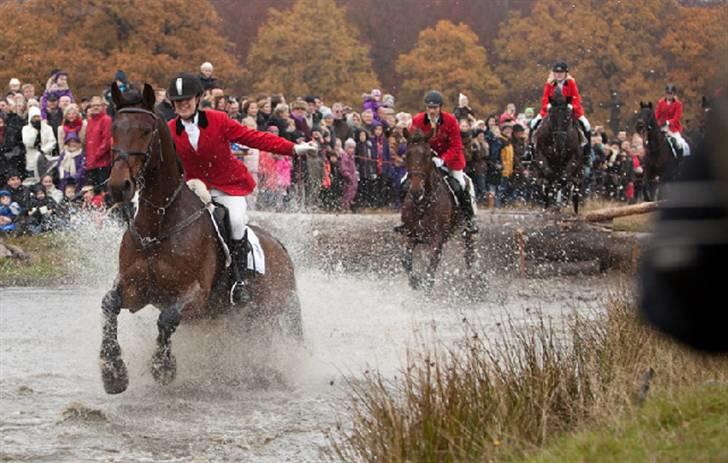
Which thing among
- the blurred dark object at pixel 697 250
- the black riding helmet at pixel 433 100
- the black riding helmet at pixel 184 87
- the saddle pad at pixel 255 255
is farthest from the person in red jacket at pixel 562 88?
the blurred dark object at pixel 697 250

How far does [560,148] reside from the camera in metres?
23.9

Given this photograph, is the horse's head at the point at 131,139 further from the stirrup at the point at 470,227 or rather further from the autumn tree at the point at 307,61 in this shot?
the autumn tree at the point at 307,61

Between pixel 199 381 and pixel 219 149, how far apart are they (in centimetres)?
189

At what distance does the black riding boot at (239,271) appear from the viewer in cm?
1084

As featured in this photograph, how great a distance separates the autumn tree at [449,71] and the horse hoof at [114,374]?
46.6 m

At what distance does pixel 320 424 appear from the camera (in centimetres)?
948

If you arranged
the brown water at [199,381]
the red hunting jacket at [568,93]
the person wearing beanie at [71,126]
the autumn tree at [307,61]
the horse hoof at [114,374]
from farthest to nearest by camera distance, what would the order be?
the autumn tree at [307,61]
the red hunting jacket at [568,93]
the person wearing beanie at [71,126]
the horse hoof at [114,374]
the brown water at [199,381]

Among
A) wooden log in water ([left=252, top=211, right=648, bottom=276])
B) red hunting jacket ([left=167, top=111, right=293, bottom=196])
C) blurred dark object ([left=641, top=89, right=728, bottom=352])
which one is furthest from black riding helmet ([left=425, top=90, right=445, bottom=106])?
blurred dark object ([left=641, top=89, right=728, bottom=352])

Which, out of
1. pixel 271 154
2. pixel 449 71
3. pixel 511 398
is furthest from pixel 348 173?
pixel 449 71

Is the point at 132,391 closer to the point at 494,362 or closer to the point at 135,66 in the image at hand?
the point at 494,362

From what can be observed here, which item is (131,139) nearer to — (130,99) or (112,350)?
(130,99)

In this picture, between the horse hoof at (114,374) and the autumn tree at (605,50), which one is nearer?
the horse hoof at (114,374)

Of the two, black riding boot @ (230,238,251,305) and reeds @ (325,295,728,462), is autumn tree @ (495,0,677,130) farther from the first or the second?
reeds @ (325,295,728,462)

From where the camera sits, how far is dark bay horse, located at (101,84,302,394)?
969cm
